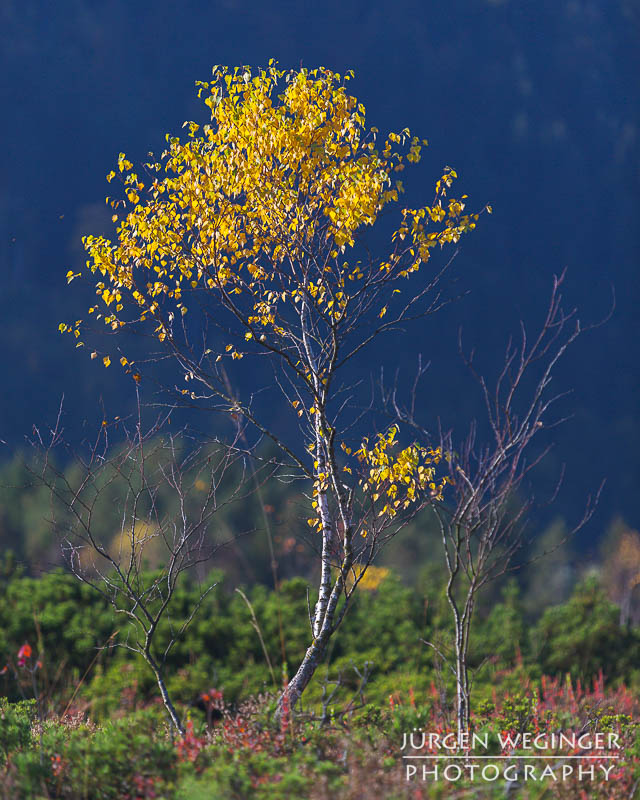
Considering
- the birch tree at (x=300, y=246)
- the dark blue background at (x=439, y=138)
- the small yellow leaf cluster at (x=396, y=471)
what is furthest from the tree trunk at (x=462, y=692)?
the dark blue background at (x=439, y=138)

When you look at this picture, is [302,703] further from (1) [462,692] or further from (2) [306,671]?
(1) [462,692]

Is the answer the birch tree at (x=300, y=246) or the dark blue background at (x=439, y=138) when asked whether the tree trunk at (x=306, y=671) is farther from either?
the dark blue background at (x=439, y=138)

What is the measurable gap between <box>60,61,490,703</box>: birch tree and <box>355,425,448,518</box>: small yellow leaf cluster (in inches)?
0.5

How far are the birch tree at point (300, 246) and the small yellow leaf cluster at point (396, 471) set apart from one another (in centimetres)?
1

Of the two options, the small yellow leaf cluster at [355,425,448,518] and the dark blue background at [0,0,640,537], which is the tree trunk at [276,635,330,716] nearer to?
the small yellow leaf cluster at [355,425,448,518]

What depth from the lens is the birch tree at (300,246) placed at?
5207mm

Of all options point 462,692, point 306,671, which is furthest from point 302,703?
point 462,692

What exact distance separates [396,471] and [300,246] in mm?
1639

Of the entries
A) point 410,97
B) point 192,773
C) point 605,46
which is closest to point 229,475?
point 192,773

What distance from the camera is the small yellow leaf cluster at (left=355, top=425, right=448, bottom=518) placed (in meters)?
5.11

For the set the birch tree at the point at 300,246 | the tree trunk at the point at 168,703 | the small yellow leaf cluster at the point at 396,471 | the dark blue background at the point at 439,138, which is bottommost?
the tree trunk at the point at 168,703

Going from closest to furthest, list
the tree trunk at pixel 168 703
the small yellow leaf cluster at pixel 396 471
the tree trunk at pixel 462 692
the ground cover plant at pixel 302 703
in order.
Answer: the ground cover plant at pixel 302 703 → the tree trunk at pixel 168 703 → the tree trunk at pixel 462 692 → the small yellow leaf cluster at pixel 396 471

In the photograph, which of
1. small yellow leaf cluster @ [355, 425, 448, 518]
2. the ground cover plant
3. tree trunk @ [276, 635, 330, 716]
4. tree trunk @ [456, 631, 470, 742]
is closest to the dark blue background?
the ground cover plant

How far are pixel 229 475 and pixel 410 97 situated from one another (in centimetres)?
5008
